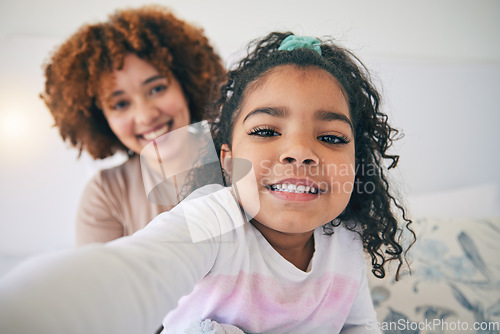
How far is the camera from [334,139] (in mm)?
453

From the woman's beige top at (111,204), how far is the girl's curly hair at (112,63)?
0.14m

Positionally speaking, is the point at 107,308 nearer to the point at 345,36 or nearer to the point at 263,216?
the point at 263,216

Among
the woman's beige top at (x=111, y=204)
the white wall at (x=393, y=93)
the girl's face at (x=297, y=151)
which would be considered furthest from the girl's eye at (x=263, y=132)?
the white wall at (x=393, y=93)

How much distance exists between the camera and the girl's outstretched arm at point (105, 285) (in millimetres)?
184

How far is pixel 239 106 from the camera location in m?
0.51

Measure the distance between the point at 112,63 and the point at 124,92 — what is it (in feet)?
0.23

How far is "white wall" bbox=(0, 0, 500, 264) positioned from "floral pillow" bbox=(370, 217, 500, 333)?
20 cm

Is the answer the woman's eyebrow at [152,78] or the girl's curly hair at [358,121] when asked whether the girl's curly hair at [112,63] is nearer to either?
the woman's eyebrow at [152,78]

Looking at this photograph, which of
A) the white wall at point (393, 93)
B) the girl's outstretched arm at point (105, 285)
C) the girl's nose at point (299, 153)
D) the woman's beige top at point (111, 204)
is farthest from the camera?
the white wall at point (393, 93)

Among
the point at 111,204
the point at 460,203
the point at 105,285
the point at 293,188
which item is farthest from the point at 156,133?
the point at 460,203

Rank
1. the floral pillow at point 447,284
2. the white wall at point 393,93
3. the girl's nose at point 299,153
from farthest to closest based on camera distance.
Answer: the white wall at point 393,93 < the floral pillow at point 447,284 < the girl's nose at point 299,153

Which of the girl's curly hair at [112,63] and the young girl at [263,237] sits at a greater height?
the girl's curly hair at [112,63]

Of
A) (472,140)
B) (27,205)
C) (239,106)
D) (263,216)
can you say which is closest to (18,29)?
(27,205)

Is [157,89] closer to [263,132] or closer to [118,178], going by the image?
[118,178]
